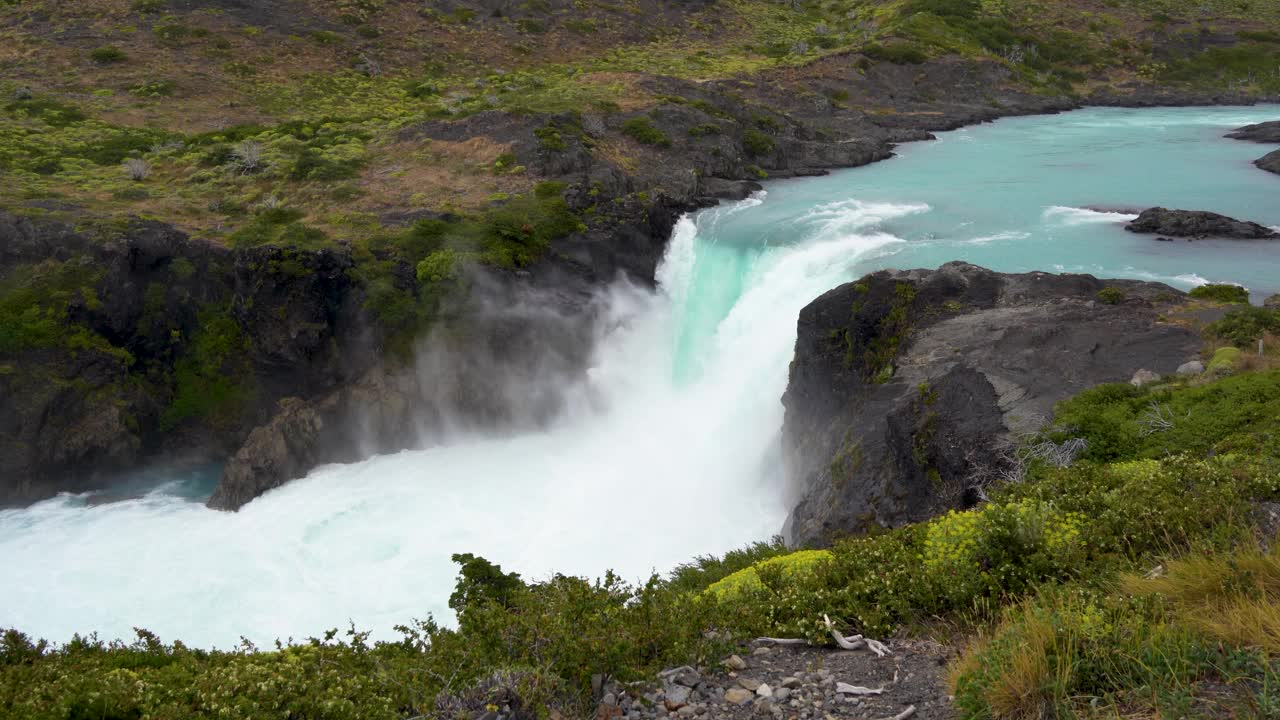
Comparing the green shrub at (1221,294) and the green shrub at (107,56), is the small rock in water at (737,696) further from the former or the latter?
the green shrub at (107,56)

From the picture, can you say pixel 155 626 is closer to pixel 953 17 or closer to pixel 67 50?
pixel 67 50

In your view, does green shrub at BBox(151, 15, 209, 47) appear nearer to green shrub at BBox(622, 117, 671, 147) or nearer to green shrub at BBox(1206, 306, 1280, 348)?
green shrub at BBox(622, 117, 671, 147)

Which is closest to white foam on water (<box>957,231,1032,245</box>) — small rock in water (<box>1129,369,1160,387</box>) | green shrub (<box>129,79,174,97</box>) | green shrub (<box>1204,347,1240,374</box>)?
green shrub (<box>1204,347,1240,374</box>)

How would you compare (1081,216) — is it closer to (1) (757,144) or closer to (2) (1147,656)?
(1) (757,144)

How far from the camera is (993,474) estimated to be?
1465 centimetres

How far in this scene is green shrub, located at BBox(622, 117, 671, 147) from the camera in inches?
1698

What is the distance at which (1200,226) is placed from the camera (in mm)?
32688

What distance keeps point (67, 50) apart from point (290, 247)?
1481 inches

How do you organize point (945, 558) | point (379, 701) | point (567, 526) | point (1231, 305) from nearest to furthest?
point (379, 701)
point (945, 558)
point (1231, 305)
point (567, 526)

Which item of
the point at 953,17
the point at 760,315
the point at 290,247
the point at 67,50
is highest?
the point at 953,17

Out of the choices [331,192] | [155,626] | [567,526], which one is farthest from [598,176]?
[155,626]

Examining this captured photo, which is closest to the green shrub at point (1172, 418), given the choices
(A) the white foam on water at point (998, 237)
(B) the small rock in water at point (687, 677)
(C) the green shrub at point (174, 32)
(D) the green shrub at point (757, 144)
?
(B) the small rock in water at point (687, 677)

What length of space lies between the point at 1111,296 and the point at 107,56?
58285 millimetres

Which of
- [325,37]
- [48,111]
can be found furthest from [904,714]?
[325,37]
